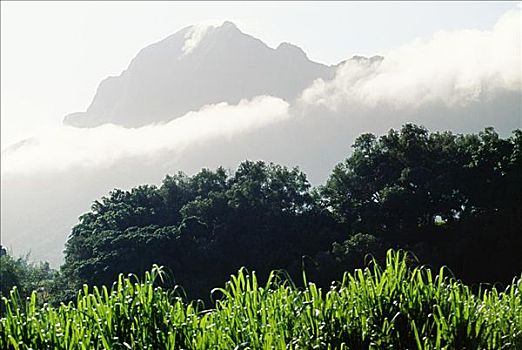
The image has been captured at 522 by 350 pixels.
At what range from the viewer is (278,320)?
2240 millimetres

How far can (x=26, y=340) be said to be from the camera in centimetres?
199

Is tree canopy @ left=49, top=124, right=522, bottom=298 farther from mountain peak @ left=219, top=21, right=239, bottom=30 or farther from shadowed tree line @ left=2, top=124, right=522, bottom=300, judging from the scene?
mountain peak @ left=219, top=21, right=239, bottom=30

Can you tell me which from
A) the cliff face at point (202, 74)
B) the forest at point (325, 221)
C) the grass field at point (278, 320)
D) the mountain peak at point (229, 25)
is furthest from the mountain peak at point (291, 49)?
the grass field at point (278, 320)

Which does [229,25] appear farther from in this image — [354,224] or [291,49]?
[354,224]

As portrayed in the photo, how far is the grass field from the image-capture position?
6.76ft

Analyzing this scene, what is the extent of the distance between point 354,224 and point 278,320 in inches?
760

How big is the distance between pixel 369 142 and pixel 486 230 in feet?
17.0

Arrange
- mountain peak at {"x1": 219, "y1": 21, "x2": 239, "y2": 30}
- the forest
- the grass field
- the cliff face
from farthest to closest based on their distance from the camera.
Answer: mountain peak at {"x1": 219, "y1": 21, "x2": 239, "y2": 30} < the cliff face < the forest < the grass field

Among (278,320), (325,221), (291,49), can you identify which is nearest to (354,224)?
(325,221)

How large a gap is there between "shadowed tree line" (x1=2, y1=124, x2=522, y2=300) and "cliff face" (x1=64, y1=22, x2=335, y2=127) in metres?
61.8

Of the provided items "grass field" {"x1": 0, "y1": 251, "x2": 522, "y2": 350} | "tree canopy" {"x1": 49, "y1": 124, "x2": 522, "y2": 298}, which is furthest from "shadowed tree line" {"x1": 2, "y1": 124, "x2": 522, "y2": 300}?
"grass field" {"x1": 0, "y1": 251, "x2": 522, "y2": 350}

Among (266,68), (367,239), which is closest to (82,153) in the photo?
A: (266,68)

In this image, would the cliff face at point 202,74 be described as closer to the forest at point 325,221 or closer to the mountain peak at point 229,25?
the mountain peak at point 229,25

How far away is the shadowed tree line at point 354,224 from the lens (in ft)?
64.2
